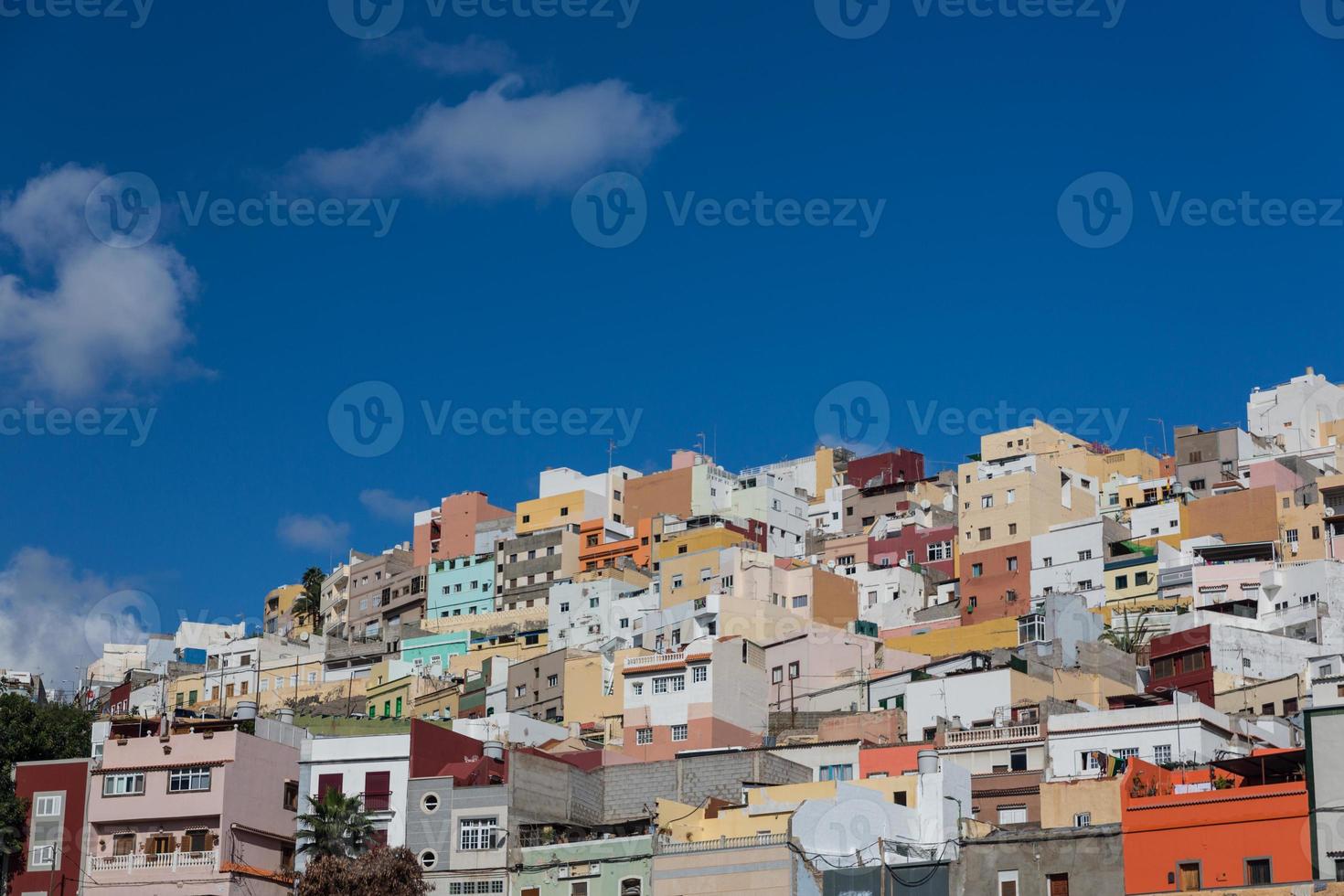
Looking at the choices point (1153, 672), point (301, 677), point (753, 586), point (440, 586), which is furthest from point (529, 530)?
point (1153, 672)

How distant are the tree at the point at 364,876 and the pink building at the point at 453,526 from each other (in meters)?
87.1

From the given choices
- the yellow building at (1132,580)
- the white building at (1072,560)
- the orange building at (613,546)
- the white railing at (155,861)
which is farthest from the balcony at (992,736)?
the orange building at (613,546)

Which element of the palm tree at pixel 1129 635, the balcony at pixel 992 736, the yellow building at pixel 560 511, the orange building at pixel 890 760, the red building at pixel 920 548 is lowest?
the orange building at pixel 890 760

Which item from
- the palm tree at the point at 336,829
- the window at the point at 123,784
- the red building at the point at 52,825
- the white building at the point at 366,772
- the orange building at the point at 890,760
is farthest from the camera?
the orange building at the point at 890,760

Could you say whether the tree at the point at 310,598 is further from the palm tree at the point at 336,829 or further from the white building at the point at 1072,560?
the palm tree at the point at 336,829

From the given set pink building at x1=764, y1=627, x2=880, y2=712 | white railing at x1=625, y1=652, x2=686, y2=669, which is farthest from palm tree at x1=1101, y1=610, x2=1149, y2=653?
white railing at x1=625, y1=652, x2=686, y2=669

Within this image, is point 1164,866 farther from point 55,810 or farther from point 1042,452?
point 1042,452

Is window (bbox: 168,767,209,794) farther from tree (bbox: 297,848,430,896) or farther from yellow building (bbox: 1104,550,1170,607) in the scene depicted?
yellow building (bbox: 1104,550,1170,607)

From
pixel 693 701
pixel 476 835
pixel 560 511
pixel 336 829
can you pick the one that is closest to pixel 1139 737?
pixel 476 835

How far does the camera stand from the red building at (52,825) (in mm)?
62281

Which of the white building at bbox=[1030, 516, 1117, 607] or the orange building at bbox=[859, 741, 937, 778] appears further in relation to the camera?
the white building at bbox=[1030, 516, 1117, 607]

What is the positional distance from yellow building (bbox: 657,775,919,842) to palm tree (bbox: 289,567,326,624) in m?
103

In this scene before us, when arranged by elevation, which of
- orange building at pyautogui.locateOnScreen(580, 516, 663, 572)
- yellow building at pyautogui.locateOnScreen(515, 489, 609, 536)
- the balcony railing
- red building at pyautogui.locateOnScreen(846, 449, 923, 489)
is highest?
red building at pyautogui.locateOnScreen(846, 449, 923, 489)

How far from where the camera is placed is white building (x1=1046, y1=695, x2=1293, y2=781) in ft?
206
